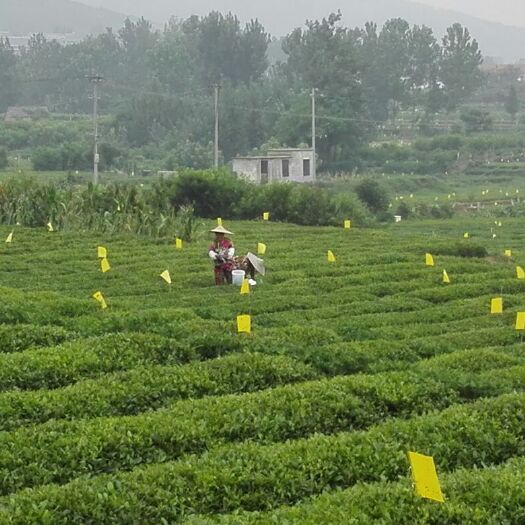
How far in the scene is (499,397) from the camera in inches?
457

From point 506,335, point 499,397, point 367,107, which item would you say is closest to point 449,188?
point 367,107

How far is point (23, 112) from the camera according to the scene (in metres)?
91.5

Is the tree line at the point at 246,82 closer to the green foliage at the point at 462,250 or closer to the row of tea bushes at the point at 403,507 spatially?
the green foliage at the point at 462,250

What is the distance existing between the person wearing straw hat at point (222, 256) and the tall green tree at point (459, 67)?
223ft

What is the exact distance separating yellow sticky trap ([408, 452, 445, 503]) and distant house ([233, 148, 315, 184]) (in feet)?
139

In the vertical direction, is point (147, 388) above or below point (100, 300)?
below

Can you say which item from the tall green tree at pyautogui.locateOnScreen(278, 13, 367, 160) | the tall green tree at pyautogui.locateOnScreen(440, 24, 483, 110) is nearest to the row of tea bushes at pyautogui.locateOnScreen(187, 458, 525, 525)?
the tall green tree at pyautogui.locateOnScreen(278, 13, 367, 160)

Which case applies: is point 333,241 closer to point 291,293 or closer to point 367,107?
point 291,293

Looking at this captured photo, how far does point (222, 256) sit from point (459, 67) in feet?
229

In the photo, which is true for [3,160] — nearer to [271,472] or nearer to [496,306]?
[496,306]

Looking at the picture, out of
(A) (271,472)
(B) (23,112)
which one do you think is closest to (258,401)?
(A) (271,472)

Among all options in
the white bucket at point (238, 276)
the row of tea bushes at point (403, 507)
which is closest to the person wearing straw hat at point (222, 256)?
the white bucket at point (238, 276)

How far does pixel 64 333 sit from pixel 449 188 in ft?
169

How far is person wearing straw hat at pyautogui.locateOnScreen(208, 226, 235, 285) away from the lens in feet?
64.8
